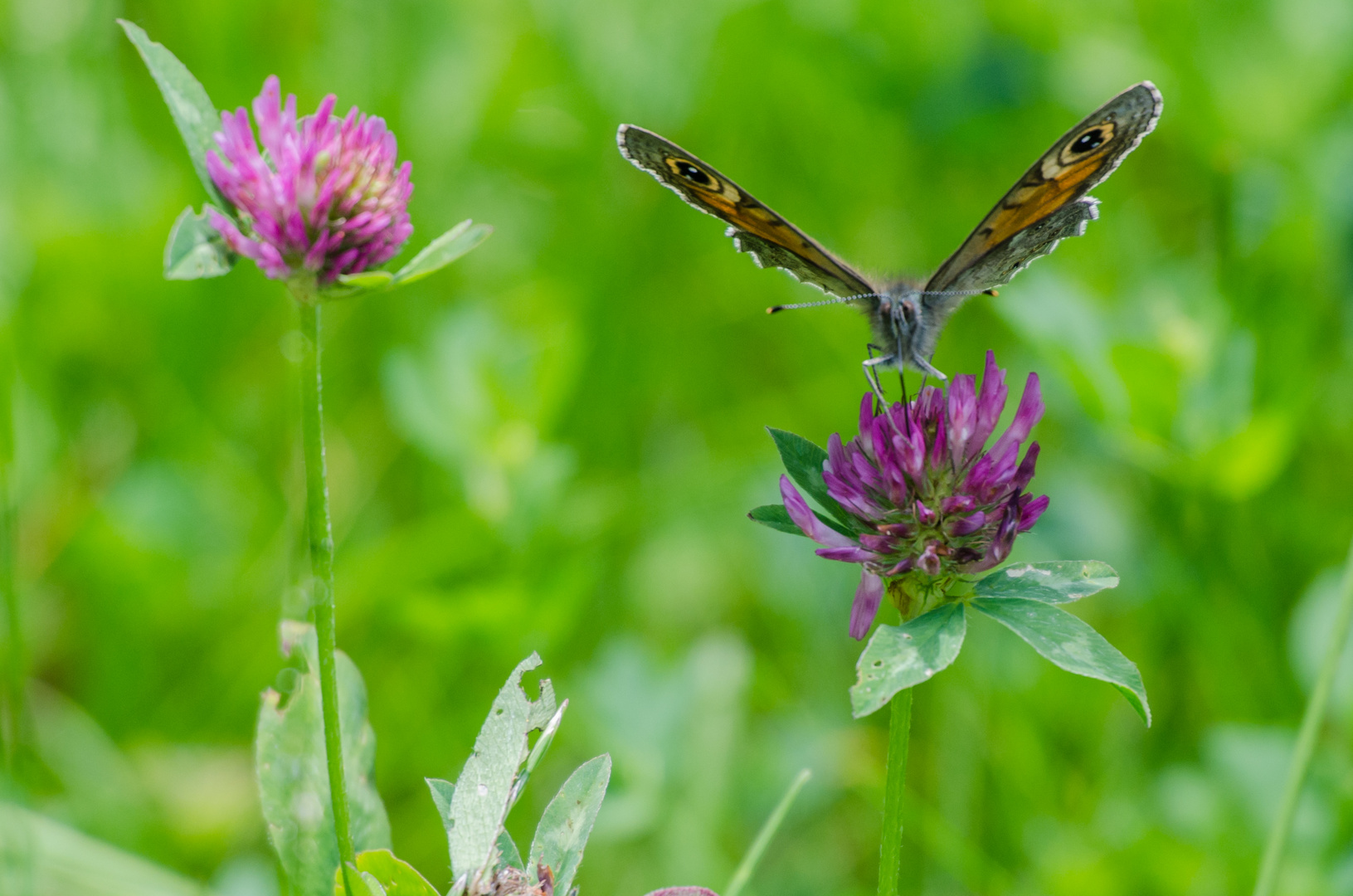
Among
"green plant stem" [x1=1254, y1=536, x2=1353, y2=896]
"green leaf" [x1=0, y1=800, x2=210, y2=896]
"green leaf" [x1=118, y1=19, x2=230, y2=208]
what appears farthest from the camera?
"green leaf" [x1=0, y1=800, x2=210, y2=896]

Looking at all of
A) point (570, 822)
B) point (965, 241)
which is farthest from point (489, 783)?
point (965, 241)

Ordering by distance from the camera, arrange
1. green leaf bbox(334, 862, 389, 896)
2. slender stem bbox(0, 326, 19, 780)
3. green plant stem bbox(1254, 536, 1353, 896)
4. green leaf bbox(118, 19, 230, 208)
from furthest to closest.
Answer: slender stem bbox(0, 326, 19, 780) → green plant stem bbox(1254, 536, 1353, 896) → green leaf bbox(118, 19, 230, 208) → green leaf bbox(334, 862, 389, 896)

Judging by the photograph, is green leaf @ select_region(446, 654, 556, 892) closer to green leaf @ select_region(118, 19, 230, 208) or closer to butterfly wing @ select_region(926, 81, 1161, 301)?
green leaf @ select_region(118, 19, 230, 208)

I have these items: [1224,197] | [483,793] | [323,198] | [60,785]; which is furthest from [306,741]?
[1224,197]

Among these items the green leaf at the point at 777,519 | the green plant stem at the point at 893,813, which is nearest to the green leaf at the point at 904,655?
the green plant stem at the point at 893,813

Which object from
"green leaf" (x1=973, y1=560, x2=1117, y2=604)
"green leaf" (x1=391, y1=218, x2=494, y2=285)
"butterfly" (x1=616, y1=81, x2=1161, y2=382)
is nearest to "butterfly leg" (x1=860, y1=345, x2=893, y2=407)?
"butterfly" (x1=616, y1=81, x2=1161, y2=382)

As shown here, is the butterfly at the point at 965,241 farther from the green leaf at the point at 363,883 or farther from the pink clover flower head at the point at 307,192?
the green leaf at the point at 363,883

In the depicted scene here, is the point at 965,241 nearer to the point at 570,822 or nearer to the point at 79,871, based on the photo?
the point at 570,822
